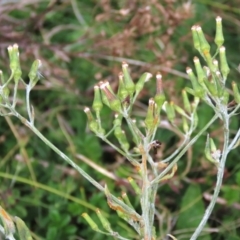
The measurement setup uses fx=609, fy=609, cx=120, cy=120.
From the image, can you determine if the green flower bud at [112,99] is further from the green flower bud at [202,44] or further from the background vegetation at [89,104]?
the background vegetation at [89,104]

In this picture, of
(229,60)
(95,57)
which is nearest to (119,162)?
(95,57)

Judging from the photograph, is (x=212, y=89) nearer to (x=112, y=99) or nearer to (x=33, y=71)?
(x=112, y=99)

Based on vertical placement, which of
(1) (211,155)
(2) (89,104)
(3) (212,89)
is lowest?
(2) (89,104)

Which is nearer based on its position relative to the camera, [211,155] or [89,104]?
[211,155]

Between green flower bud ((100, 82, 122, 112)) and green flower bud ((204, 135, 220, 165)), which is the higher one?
green flower bud ((100, 82, 122, 112))

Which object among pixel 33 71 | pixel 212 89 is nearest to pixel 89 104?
pixel 33 71

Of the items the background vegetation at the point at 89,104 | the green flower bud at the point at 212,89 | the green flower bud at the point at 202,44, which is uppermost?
the green flower bud at the point at 202,44

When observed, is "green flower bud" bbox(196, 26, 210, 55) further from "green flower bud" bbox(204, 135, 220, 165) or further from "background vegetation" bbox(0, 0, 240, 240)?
"background vegetation" bbox(0, 0, 240, 240)

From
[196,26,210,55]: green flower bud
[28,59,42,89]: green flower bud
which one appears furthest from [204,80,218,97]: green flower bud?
[28,59,42,89]: green flower bud

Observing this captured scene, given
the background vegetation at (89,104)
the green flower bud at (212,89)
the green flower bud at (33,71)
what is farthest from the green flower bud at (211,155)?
the background vegetation at (89,104)
